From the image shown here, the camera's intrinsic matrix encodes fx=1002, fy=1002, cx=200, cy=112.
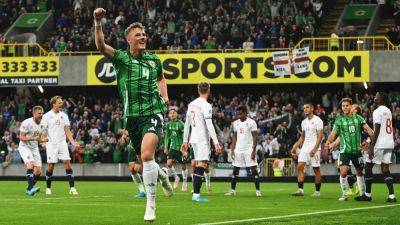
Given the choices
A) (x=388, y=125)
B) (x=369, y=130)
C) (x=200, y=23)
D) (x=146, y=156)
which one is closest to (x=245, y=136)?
(x=369, y=130)

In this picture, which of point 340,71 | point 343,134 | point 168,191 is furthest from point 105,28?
point 168,191

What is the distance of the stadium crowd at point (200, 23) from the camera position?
146 feet

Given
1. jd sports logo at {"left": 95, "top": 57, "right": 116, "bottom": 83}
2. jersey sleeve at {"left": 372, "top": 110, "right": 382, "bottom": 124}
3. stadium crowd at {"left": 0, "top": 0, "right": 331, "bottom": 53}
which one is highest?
stadium crowd at {"left": 0, "top": 0, "right": 331, "bottom": 53}

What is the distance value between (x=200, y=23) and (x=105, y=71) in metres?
4.95

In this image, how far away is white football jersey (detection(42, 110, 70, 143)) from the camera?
2512 cm

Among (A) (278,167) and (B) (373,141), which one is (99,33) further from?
(A) (278,167)

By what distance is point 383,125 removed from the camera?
827 inches

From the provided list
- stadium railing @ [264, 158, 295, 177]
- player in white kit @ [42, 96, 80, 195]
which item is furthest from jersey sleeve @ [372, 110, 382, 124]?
stadium railing @ [264, 158, 295, 177]

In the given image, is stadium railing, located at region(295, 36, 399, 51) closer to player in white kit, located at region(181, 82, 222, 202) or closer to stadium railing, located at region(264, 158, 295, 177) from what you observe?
stadium railing, located at region(264, 158, 295, 177)

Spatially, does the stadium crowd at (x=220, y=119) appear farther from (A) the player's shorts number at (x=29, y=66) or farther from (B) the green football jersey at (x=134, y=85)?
(B) the green football jersey at (x=134, y=85)

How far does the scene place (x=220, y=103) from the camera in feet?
143

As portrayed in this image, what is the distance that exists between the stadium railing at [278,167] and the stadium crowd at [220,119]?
344 millimetres

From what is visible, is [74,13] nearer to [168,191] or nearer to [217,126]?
[217,126]

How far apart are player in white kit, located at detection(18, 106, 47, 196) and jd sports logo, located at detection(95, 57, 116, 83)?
19.9m
